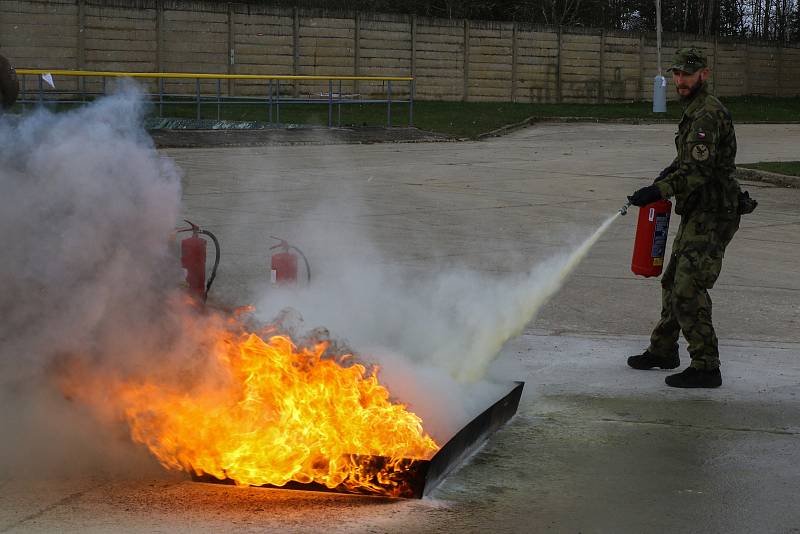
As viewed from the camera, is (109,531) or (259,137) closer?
(109,531)

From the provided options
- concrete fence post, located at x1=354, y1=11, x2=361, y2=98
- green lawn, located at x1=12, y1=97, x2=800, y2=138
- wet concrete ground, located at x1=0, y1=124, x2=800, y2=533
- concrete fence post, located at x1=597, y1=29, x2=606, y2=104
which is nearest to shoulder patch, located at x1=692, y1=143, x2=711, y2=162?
wet concrete ground, located at x1=0, y1=124, x2=800, y2=533

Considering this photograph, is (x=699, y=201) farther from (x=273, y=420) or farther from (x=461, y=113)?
(x=461, y=113)


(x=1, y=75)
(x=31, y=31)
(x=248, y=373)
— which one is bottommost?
(x=248, y=373)

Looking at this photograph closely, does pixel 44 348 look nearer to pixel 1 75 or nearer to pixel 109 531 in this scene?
pixel 109 531

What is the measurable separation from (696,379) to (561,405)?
82 centimetres

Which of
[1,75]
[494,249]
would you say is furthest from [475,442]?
[494,249]

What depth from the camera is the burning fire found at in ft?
13.3

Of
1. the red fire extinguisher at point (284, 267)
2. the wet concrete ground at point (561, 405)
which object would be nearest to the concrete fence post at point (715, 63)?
the wet concrete ground at point (561, 405)

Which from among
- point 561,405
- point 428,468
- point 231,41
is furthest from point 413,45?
point 428,468

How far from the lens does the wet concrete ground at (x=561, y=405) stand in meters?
3.90

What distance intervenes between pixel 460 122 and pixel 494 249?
57.5 feet

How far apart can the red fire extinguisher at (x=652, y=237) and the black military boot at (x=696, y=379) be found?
1.77 ft

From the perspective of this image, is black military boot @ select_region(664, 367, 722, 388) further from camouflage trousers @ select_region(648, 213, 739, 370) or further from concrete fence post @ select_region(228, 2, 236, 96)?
concrete fence post @ select_region(228, 2, 236, 96)

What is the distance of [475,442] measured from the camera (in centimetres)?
460
